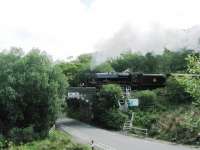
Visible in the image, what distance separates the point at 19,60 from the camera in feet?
165

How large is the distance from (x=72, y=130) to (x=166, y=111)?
9.60 m

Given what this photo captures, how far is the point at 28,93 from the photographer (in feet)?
164

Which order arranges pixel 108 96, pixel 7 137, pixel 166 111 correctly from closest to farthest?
pixel 7 137, pixel 166 111, pixel 108 96

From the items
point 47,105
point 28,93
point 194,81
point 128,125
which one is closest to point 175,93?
point 128,125

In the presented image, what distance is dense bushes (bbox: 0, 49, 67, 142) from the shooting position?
48906 millimetres

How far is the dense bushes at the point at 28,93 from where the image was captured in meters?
48.9

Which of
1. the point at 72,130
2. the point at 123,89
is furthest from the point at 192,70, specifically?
the point at 123,89

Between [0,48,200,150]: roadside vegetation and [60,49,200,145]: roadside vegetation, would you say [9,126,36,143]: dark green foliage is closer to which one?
[0,48,200,150]: roadside vegetation

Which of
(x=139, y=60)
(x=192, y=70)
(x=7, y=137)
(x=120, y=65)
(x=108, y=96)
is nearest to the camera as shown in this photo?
(x=192, y=70)

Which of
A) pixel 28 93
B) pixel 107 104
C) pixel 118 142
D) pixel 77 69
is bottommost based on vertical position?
pixel 118 142

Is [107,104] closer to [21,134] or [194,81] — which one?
[21,134]

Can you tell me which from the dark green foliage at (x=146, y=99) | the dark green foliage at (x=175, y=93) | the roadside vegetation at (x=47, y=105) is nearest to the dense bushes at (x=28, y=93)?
the roadside vegetation at (x=47, y=105)

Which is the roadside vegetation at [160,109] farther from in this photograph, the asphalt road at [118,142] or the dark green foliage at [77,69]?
the asphalt road at [118,142]

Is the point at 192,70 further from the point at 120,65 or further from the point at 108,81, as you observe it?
the point at 120,65
